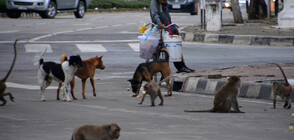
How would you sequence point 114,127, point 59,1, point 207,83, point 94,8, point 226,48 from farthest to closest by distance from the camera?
point 94,8 < point 59,1 < point 226,48 < point 207,83 < point 114,127

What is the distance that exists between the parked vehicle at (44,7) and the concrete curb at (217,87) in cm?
2061

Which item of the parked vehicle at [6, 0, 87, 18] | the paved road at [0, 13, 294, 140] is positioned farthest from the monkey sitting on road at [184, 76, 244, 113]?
the parked vehicle at [6, 0, 87, 18]

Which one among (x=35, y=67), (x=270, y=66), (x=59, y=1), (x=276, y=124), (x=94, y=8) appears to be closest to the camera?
(x=276, y=124)

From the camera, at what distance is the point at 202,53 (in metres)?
16.6

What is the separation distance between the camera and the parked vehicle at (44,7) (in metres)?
29.8

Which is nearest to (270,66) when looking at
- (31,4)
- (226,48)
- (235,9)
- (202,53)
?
(202,53)

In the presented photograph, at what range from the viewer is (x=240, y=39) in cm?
1903

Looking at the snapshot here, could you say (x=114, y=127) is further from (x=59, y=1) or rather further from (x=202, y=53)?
(x=59, y=1)

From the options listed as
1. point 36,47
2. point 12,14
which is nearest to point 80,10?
point 12,14

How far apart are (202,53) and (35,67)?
16.2 feet

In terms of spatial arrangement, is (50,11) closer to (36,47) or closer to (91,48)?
(36,47)

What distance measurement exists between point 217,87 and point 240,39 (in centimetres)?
959

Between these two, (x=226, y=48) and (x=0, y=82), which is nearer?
(x=0, y=82)

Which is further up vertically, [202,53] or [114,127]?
[114,127]
